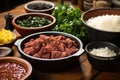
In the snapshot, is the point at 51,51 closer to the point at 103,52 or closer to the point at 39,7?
the point at 103,52

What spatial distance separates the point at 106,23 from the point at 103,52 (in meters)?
0.23

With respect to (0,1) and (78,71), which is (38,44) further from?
(0,1)

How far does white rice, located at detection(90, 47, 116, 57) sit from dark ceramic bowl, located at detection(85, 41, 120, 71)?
0.08 ft

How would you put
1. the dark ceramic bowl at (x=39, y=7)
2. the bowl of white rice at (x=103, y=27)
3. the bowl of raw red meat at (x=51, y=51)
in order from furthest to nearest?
the dark ceramic bowl at (x=39, y=7) → the bowl of white rice at (x=103, y=27) → the bowl of raw red meat at (x=51, y=51)

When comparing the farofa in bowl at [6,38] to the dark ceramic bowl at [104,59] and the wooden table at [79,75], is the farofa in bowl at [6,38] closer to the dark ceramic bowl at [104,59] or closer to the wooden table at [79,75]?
the wooden table at [79,75]

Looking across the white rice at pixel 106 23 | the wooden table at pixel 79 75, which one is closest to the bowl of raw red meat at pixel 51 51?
the wooden table at pixel 79 75

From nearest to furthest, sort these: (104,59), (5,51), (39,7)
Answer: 1. (104,59)
2. (5,51)
3. (39,7)

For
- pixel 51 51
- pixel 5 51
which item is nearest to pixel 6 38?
pixel 5 51

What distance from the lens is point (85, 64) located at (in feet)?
5.31

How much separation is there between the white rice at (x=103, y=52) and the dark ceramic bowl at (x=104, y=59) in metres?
0.02

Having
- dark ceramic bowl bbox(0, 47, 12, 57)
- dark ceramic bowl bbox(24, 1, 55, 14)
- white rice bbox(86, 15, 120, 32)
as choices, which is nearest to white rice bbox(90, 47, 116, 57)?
white rice bbox(86, 15, 120, 32)

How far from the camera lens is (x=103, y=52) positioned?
5.05 feet

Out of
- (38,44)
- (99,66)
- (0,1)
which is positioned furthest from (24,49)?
(0,1)

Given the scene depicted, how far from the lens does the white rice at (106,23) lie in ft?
5.33
